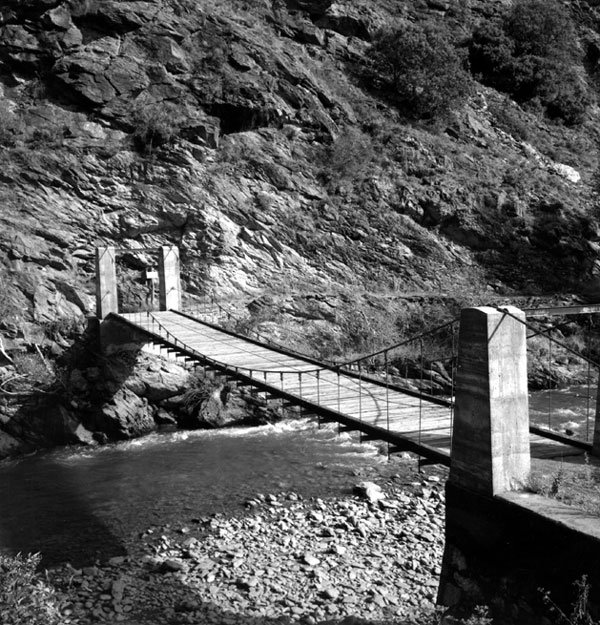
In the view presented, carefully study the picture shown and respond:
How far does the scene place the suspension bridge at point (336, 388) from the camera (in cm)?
684

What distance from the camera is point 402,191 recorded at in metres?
23.5

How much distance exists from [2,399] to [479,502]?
11633mm

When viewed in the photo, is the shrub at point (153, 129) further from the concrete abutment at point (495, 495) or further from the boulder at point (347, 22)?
the concrete abutment at point (495, 495)

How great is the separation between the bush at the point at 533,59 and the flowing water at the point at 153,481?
25034mm

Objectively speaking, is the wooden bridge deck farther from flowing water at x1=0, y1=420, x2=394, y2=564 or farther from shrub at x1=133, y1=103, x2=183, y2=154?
shrub at x1=133, y1=103, x2=183, y2=154

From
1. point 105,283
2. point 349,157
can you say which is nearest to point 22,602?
point 105,283

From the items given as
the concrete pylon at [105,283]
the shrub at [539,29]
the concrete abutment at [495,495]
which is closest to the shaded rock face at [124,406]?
the concrete pylon at [105,283]

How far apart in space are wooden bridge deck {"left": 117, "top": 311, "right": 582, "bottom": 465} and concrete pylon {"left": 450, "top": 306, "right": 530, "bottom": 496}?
1.58 ft

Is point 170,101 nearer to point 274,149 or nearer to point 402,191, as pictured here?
point 274,149

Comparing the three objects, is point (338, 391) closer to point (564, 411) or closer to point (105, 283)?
point (564, 411)

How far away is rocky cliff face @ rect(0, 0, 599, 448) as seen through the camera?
61.6 feet

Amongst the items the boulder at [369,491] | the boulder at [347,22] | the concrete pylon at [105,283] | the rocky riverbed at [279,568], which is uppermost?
the boulder at [347,22]

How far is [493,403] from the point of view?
5555 mm

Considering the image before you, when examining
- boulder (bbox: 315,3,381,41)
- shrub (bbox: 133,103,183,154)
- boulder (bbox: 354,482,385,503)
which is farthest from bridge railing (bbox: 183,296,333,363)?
boulder (bbox: 315,3,381,41)
